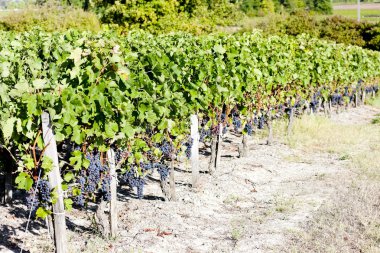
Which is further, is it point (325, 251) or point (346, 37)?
point (346, 37)

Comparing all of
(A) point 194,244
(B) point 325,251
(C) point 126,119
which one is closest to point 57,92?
(C) point 126,119

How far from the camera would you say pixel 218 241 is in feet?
15.9

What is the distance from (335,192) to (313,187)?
1.22ft

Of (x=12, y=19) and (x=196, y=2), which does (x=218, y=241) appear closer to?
(x=12, y=19)

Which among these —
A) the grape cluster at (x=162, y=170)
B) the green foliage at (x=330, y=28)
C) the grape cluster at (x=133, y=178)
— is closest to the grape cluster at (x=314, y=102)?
the grape cluster at (x=162, y=170)

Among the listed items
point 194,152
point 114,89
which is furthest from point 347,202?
point 114,89

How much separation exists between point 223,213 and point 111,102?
215cm

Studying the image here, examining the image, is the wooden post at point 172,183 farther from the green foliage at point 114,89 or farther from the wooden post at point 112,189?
the wooden post at point 112,189

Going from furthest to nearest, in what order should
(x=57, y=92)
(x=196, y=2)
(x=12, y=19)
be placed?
(x=196, y=2), (x=12, y=19), (x=57, y=92)

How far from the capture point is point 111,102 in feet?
14.0

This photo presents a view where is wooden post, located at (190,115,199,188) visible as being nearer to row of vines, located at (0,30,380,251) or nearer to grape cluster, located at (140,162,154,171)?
row of vines, located at (0,30,380,251)

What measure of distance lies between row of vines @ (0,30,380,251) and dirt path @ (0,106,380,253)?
0.31m

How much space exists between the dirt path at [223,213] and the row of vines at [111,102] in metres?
0.31

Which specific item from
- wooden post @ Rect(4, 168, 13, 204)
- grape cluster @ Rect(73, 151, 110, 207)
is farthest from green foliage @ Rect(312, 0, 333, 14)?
grape cluster @ Rect(73, 151, 110, 207)
